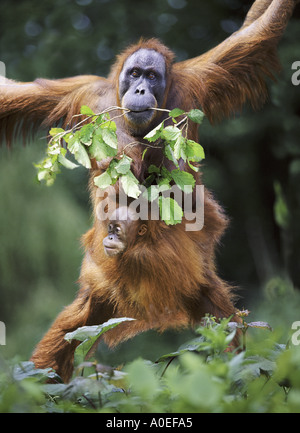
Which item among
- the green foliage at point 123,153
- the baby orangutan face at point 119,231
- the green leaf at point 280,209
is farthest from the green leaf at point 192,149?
the green leaf at point 280,209

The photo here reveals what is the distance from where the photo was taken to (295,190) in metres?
4.39

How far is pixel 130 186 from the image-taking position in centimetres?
237

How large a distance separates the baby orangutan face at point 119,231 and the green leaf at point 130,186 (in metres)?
0.27

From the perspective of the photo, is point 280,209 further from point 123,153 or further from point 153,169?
point 123,153

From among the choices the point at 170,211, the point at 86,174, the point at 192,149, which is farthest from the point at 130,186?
the point at 86,174

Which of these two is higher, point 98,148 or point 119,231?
point 98,148

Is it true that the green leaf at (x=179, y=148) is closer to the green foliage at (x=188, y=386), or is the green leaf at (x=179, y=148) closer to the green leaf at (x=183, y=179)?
the green leaf at (x=183, y=179)

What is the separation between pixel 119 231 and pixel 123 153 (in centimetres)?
38

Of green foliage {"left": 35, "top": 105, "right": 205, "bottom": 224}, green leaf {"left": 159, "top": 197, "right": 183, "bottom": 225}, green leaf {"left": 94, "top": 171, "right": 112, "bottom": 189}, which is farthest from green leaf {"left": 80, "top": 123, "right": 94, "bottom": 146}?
green leaf {"left": 159, "top": 197, "right": 183, "bottom": 225}

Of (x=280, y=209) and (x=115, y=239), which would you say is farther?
(x=280, y=209)

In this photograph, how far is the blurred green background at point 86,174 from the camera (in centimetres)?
406

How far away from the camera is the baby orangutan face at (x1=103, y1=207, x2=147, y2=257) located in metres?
2.58

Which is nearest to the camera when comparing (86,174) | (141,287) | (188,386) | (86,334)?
(188,386)

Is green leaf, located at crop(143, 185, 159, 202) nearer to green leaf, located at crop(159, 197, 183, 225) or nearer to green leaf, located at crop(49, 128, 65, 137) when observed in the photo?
green leaf, located at crop(159, 197, 183, 225)
